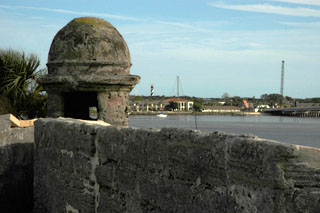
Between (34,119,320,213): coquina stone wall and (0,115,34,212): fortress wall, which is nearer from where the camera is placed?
(34,119,320,213): coquina stone wall

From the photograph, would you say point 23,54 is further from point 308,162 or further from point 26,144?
point 308,162

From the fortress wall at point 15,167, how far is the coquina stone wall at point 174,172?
136 cm

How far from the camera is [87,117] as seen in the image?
1113 cm

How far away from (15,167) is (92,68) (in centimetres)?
219

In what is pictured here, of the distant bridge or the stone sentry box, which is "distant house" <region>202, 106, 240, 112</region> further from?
the stone sentry box

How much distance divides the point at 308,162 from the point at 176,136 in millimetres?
1158

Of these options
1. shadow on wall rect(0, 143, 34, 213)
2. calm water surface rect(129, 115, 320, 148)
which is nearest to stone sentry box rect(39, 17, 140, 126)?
shadow on wall rect(0, 143, 34, 213)

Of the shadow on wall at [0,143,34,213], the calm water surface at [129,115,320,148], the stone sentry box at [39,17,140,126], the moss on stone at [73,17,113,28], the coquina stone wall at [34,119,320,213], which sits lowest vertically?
the calm water surface at [129,115,320,148]

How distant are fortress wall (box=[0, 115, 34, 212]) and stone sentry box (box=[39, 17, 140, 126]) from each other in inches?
52.2

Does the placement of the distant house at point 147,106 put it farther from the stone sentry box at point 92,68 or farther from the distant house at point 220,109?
the stone sentry box at point 92,68

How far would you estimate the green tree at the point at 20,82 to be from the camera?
534 inches

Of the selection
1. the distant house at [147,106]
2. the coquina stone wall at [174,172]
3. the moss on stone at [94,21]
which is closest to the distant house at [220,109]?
the distant house at [147,106]

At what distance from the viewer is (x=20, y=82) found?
44.9ft

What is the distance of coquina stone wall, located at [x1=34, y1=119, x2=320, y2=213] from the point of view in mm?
2523
